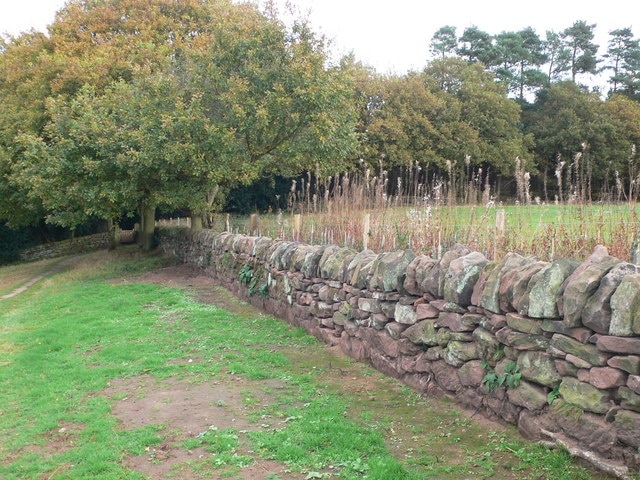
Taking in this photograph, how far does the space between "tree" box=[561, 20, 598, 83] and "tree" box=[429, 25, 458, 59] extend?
7.74 metres

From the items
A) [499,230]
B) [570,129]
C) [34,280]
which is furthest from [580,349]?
[570,129]

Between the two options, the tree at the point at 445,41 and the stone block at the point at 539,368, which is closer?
the stone block at the point at 539,368

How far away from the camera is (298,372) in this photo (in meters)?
6.18

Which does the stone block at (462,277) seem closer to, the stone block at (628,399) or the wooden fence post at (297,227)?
the stone block at (628,399)

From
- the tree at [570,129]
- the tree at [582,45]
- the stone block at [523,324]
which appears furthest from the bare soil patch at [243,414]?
the tree at [582,45]

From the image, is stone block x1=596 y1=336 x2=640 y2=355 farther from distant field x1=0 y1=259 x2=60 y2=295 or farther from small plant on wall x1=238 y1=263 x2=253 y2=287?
distant field x1=0 y1=259 x2=60 y2=295

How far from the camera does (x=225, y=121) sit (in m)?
14.6

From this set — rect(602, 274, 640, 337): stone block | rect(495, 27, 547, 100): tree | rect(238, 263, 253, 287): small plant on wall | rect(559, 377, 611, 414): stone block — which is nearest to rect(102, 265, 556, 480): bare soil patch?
rect(559, 377, 611, 414): stone block

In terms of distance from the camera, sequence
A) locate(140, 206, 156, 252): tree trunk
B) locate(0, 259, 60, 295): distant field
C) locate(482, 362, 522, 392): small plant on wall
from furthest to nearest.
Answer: locate(140, 206, 156, 252): tree trunk → locate(0, 259, 60, 295): distant field → locate(482, 362, 522, 392): small plant on wall

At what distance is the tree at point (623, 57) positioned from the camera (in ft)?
131

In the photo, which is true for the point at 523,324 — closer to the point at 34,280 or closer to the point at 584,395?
the point at 584,395

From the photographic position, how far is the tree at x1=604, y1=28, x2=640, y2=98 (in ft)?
131

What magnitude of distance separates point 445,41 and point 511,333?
42.0 m

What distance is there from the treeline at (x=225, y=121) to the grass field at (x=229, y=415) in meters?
2.60
